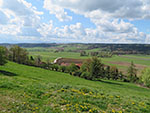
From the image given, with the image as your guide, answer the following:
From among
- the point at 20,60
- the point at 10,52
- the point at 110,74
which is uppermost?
the point at 10,52

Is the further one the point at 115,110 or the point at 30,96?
the point at 30,96

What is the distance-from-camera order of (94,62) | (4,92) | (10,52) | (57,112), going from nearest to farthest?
(57,112), (4,92), (94,62), (10,52)

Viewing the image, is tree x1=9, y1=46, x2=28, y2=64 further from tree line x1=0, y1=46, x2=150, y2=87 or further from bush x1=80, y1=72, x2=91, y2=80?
bush x1=80, y1=72, x2=91, y2=80

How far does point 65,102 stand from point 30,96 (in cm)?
336

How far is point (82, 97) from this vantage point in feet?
36.7

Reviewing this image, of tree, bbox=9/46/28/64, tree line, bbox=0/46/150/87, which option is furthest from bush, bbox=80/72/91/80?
tree, bbox=9/46/28/64

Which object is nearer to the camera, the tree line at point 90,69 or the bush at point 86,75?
the bush at point 86,75

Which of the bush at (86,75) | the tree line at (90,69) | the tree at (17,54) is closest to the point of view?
the bush at (86,75)

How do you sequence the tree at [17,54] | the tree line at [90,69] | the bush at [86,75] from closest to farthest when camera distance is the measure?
the bush at [86,75] → the tree line at [90,69] → the tree at [17,54]

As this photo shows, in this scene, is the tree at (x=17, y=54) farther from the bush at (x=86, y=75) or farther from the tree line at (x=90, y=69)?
the bush at (x=86, y=75)

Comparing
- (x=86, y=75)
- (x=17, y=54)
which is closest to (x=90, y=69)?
(x=86, y=75)

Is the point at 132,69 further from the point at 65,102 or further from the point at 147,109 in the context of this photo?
the point at 65,102

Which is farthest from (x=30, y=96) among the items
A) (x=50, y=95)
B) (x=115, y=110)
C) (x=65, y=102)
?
(x=115, y=110)

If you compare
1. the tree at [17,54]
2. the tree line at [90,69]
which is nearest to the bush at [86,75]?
the tree line at [90,69]
